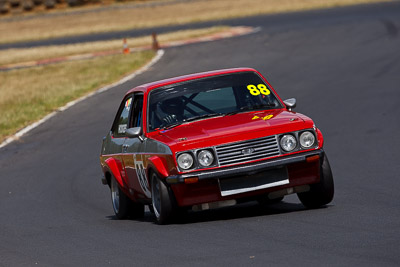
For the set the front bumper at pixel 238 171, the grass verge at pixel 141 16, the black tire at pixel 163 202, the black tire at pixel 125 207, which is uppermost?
the grass verge at pixel 141 16

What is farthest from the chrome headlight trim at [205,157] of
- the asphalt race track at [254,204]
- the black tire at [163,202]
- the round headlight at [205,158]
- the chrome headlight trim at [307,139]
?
the chrome headlight trim at [307,139]

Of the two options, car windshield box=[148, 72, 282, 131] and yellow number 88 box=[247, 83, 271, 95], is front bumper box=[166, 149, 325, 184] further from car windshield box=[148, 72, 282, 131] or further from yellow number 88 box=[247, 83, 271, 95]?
yellow number 88 box=[247, 83, 271, 95]

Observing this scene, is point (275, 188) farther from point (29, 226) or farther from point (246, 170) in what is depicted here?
point (29, 226)

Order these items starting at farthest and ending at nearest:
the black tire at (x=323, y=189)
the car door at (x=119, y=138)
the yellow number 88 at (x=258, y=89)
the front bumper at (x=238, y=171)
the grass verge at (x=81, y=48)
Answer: the grass verge at (x=81, y=48) < the car door at (x=119, y=138) < the yellow number 88 at (x=258, y=89) < the black tire at (x=323, y=189) < the front bumper at (x=238, y=171)

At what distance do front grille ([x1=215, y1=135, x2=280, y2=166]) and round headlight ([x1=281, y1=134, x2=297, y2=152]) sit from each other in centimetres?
15

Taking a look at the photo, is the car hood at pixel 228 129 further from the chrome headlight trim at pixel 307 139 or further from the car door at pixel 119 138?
the car door at pixel 119 138

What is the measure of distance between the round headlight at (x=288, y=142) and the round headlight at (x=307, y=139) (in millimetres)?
86

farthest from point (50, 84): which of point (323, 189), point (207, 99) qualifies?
point (323, 189)

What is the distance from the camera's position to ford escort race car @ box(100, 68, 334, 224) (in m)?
8.94

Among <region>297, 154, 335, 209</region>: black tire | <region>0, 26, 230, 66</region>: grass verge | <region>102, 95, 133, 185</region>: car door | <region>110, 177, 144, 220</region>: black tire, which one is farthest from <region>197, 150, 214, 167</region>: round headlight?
<region>0, 26, 230, 66</region>: grass verge

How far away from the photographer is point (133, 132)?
984cm

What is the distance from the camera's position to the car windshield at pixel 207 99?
9.88 m

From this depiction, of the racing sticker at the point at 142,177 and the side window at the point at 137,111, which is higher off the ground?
the side window at the point at 137,111

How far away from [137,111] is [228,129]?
169 cm
